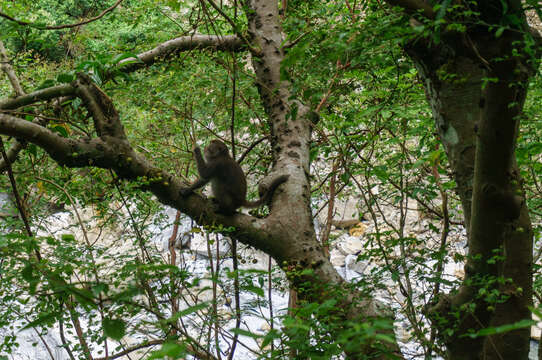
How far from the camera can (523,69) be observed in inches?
49.6

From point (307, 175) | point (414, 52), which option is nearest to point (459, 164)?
point (414, 52)

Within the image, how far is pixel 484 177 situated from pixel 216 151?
9.09ft

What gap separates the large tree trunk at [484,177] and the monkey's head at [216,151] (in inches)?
90.0

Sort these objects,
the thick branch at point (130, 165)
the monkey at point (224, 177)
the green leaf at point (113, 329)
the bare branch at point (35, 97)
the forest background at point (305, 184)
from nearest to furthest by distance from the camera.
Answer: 1. the green leaf at point (113, 329)
2. the forest background at point (305, 184)
3. the thick branch at point (130, 165)
4. the bare branch at point (35, 97)
5. the monkey at point (224, 177)

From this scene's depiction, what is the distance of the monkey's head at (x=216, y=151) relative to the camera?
3797 mm

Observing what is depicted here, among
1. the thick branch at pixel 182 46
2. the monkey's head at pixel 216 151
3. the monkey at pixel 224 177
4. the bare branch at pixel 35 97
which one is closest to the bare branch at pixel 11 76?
the bare branch at pixel 35 97

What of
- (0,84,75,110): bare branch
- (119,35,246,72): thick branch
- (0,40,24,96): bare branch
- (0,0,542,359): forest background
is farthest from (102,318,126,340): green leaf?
(119,35,246,72): thick branch

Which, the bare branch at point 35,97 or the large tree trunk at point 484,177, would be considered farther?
the bare branch at point 35,97

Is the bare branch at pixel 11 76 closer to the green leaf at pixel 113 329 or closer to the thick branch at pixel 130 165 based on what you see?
the thick branch at pixel 130 165

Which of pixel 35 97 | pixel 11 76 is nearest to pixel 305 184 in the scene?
pixel 35 97

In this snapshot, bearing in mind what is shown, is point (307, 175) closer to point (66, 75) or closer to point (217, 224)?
point (217, 224)

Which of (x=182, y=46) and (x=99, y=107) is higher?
(x=182, y=46)

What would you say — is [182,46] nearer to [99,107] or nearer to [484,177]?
[99,107]

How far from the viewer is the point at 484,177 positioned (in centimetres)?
142
